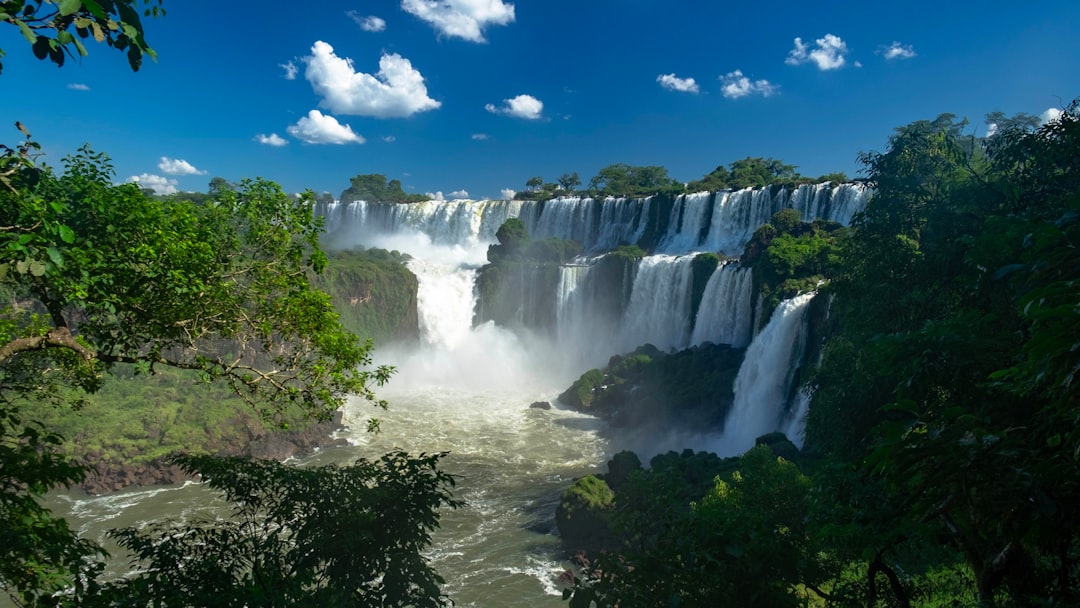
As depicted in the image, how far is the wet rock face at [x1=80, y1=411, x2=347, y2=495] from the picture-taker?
21.8 meters

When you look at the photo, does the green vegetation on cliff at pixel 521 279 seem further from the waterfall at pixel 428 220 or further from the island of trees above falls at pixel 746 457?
the island of trees above falls at pixel 746 457

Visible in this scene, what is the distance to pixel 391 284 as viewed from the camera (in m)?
42.5

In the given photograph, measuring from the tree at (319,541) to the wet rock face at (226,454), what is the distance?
14304 mm

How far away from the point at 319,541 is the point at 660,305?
1163 inches

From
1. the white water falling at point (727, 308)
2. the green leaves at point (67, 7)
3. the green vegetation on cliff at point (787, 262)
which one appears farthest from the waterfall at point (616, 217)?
the green leaves at point (67, 7)

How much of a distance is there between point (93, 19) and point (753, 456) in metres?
12.7

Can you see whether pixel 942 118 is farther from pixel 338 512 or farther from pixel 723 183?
pixel 338 512

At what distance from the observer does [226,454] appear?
25.1 metres

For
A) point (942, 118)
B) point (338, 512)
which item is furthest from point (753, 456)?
point (942, 118)

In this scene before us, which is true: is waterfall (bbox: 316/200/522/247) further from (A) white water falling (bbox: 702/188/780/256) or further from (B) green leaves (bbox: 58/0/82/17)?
(B) green leaves (bbox: 58/0/82/17)

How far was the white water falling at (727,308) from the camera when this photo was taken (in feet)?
91.7

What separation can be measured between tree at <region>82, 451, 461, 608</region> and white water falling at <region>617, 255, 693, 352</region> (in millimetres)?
26984

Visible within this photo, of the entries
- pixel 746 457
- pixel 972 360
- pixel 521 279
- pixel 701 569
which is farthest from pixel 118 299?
pixel 521 279

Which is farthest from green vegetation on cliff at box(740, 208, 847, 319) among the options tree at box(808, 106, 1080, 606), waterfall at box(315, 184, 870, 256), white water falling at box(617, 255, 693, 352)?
tree at box(808, 106, 1080, 606)
